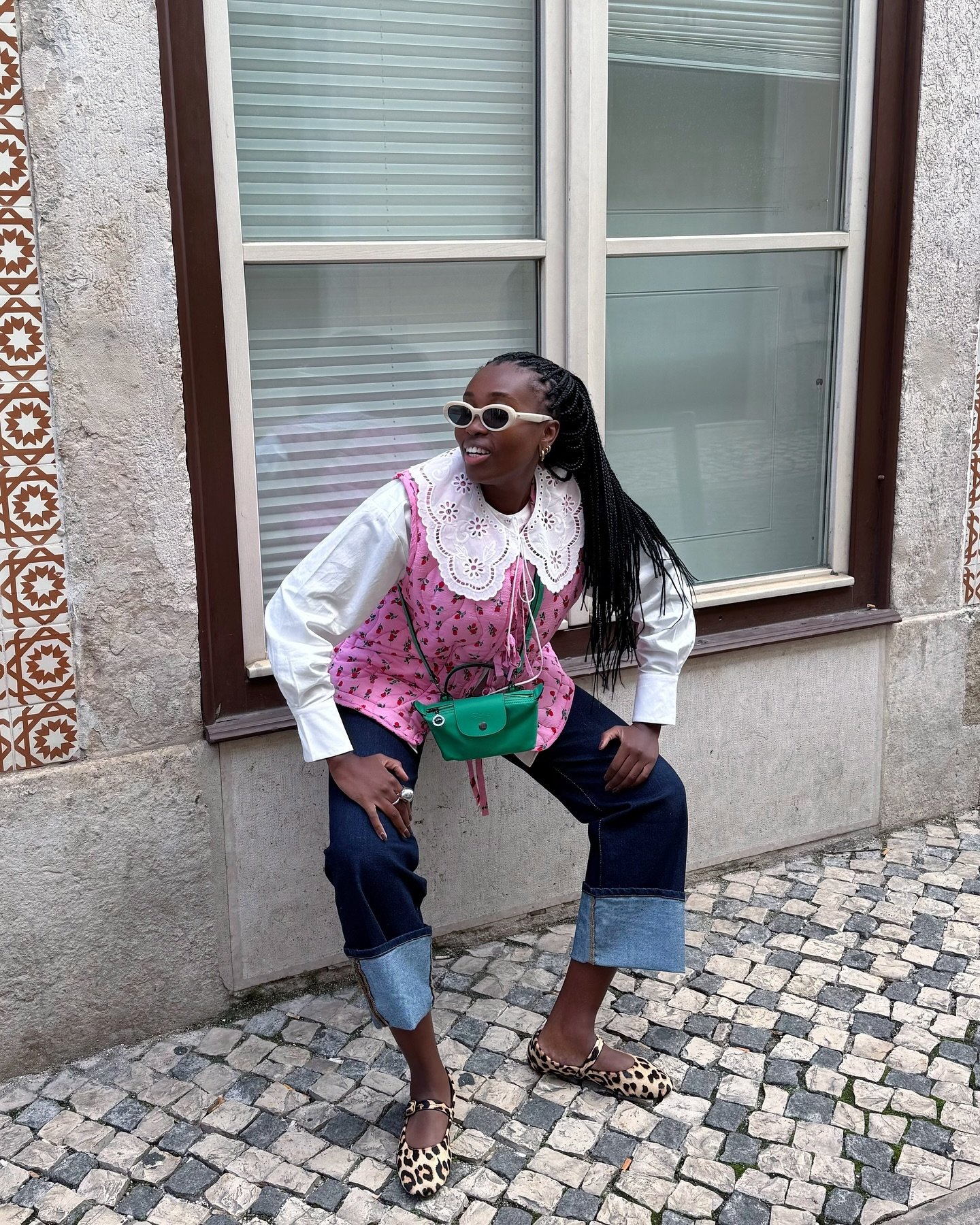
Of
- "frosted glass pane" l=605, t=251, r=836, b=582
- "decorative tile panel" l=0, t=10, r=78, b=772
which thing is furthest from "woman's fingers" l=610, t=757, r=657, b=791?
"decorative tile panel" l=0, t=10, r=78, b=772

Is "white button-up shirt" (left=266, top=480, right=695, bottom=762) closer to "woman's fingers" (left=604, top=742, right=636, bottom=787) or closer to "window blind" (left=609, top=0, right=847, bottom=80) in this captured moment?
"woman's fingers" (left=604, top=742, right=636, bottom=787)

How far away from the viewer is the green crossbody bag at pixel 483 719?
2.72 metres

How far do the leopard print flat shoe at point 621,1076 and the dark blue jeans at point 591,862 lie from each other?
0.22 meters

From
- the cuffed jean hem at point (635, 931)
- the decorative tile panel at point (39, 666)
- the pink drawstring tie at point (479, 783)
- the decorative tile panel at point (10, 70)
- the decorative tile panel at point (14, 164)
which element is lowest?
the cuffed jean hem at point (635, 931)

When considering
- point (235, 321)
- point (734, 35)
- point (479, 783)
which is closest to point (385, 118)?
point (235, 321)

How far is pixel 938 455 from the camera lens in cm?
400

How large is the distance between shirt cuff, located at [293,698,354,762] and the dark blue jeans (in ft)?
0.36

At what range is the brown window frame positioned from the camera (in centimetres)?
279

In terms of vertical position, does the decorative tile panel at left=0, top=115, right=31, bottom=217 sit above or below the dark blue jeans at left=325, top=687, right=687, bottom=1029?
above

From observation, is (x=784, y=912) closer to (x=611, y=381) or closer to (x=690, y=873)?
(x=690, y=873)

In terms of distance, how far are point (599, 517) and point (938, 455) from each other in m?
1.67

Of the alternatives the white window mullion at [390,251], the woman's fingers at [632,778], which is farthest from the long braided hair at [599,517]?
the white window mullion at [390,251]

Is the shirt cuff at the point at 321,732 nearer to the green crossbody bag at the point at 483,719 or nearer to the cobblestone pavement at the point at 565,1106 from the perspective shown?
the green crossbody bag at the point at 483,719

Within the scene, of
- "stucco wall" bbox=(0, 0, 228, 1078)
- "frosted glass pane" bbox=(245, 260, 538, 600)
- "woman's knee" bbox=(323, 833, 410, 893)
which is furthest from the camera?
"frosted glass pane" bbox=(245, 260, 538, 600)
